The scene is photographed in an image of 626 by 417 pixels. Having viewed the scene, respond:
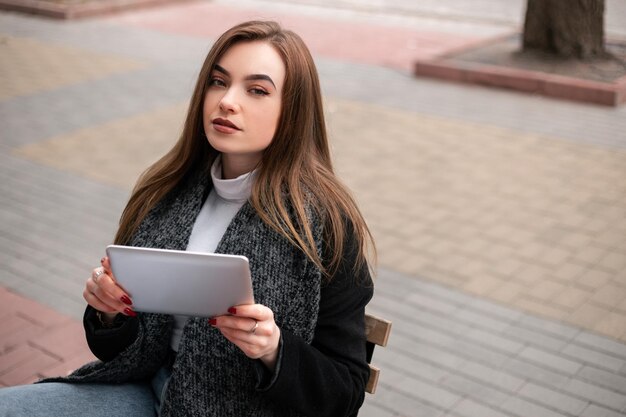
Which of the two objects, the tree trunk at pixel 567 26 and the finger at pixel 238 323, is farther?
the tree trunk at pixel 567 26

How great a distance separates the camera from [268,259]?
2174 mm

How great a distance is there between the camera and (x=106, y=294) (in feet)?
6.59

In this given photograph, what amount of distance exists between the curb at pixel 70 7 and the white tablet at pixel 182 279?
37.9 feet

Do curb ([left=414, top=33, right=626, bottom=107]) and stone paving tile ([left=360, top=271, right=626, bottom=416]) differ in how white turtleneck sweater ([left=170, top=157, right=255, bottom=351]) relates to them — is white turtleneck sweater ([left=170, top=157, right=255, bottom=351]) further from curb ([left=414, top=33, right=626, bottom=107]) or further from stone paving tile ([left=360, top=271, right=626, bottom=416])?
curb ([left=414, top=33, right=626, bottom=107])

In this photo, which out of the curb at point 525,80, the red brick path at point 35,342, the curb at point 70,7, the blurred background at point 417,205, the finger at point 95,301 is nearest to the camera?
the finger at point 95,301

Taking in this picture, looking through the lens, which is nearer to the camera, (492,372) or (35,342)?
(492,372)

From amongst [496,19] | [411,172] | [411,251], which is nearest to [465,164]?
[411,172]

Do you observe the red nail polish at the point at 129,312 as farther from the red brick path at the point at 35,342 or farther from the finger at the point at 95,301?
the red brick path at the point at 35,342

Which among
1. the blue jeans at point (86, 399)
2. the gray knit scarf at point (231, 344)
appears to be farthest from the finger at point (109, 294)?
the blue jeans at point (86, 399)

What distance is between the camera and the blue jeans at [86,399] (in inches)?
87.0

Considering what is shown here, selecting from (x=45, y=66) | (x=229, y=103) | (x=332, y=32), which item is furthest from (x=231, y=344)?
(x=332, y=32)

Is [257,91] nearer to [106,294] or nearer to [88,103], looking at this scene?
[106,294]

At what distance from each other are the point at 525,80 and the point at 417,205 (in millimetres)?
3540

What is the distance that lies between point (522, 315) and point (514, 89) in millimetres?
4986
